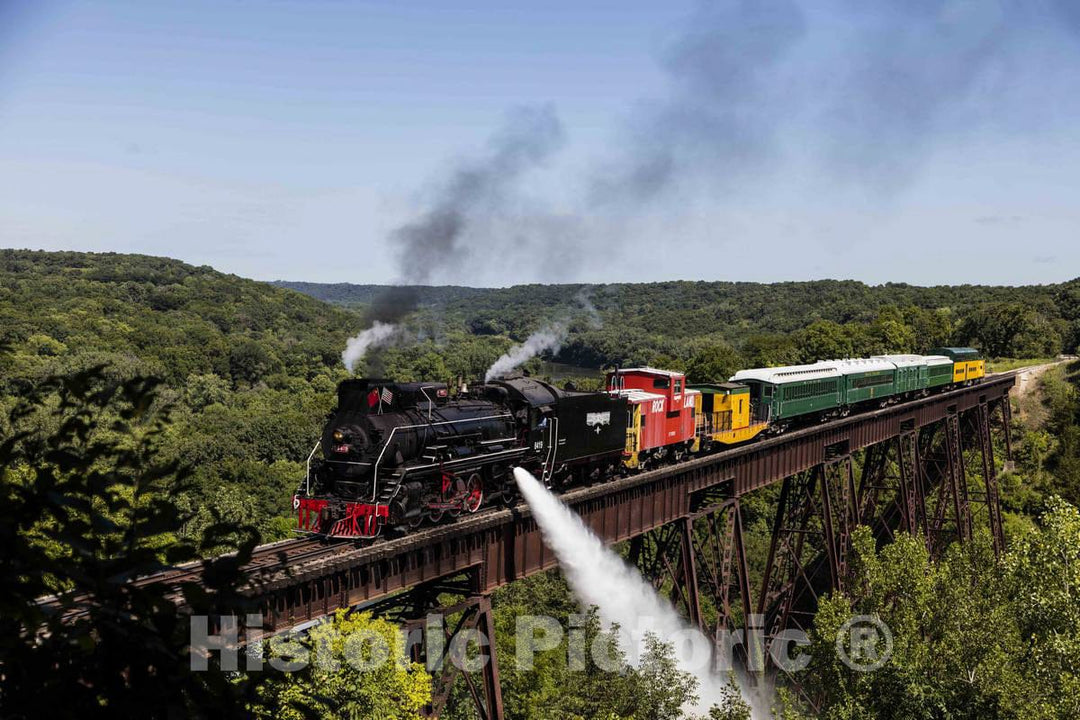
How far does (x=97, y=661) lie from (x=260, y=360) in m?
95.3

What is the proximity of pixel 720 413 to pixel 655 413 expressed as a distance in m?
4.99

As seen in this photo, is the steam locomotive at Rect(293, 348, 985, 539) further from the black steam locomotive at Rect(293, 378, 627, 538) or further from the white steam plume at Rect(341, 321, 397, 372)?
the white steam plume at Rect(341, 321, 397, 372)

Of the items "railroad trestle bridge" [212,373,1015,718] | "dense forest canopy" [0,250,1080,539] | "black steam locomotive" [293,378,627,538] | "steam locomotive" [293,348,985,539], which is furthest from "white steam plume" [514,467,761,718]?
"dense forest canopy" [0,250,1080,539]

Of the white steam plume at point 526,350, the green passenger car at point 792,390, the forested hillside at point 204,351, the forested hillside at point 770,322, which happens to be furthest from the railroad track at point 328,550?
the forested hillside at point 770,322

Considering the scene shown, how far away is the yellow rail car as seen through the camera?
31328 millimetres

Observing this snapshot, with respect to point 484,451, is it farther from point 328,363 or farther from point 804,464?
point 328,363

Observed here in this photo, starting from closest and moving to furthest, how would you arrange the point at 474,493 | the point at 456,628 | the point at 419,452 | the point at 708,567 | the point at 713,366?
the point at 419,452, the point at 456,628, the point at 474,493, the point at 708,567, the point at 713,366

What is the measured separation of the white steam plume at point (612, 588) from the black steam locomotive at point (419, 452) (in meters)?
1.01

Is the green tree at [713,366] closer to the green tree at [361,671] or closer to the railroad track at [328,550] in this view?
the railroad track at [328,550]

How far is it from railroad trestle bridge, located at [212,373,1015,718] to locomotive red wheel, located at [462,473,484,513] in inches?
24.2

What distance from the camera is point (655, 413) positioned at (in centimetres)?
2777

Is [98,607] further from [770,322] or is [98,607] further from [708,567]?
[770,322]

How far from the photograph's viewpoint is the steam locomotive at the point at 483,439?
59.0 ft

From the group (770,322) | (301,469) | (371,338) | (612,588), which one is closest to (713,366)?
(301,469)
